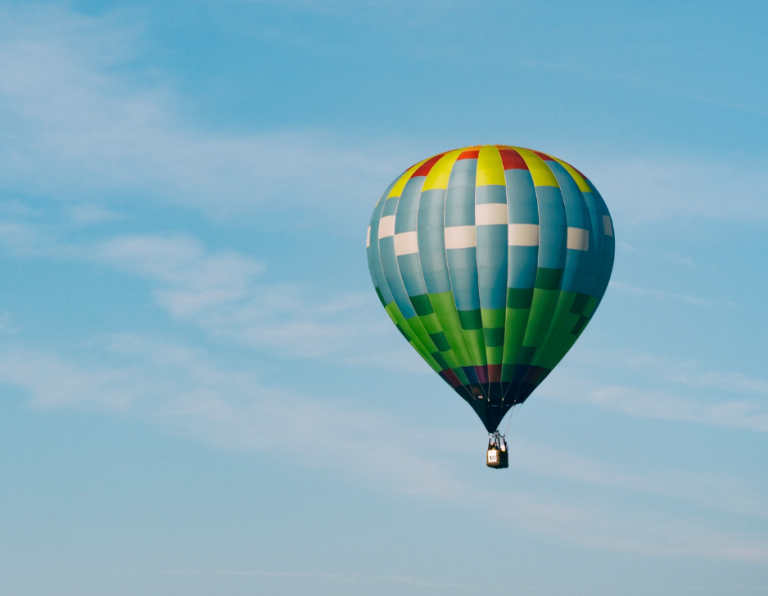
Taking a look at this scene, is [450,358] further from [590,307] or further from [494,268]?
[590,307]

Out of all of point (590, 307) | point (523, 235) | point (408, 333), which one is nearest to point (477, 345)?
point (408, 333)

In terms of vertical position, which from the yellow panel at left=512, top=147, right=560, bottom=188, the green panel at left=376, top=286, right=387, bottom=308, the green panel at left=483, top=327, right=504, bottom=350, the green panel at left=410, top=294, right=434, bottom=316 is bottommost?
the green panel at left=483, top=327, right=504, bottom=350

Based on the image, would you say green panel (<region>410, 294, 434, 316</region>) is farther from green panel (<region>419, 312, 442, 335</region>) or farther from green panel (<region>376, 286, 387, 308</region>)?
green panel (<region>376, 286, 387, 308</region>)

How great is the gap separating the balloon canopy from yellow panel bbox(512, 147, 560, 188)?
49 mm

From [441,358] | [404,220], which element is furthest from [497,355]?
[404,220]

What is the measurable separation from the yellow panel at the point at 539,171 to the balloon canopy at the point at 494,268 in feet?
0.16

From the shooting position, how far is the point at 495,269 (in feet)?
167

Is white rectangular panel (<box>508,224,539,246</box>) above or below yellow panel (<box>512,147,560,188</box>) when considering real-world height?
below

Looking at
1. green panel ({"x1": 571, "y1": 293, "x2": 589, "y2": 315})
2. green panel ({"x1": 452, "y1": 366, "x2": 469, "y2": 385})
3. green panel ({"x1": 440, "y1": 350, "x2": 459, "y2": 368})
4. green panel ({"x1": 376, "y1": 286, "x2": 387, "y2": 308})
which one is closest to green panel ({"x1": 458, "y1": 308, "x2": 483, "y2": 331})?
green panel ({"x1": 440, "y1": 350, "x2": 459, "y2": 368})

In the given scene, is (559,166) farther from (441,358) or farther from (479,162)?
(441,358)

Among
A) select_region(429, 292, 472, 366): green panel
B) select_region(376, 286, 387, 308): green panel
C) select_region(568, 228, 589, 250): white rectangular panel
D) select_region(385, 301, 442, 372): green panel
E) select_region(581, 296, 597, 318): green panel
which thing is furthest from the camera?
select_region(376, 286, 387, 308): green panel

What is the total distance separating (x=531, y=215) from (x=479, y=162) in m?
2.88

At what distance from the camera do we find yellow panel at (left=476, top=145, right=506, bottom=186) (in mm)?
51750

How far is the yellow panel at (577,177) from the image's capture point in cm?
5275
